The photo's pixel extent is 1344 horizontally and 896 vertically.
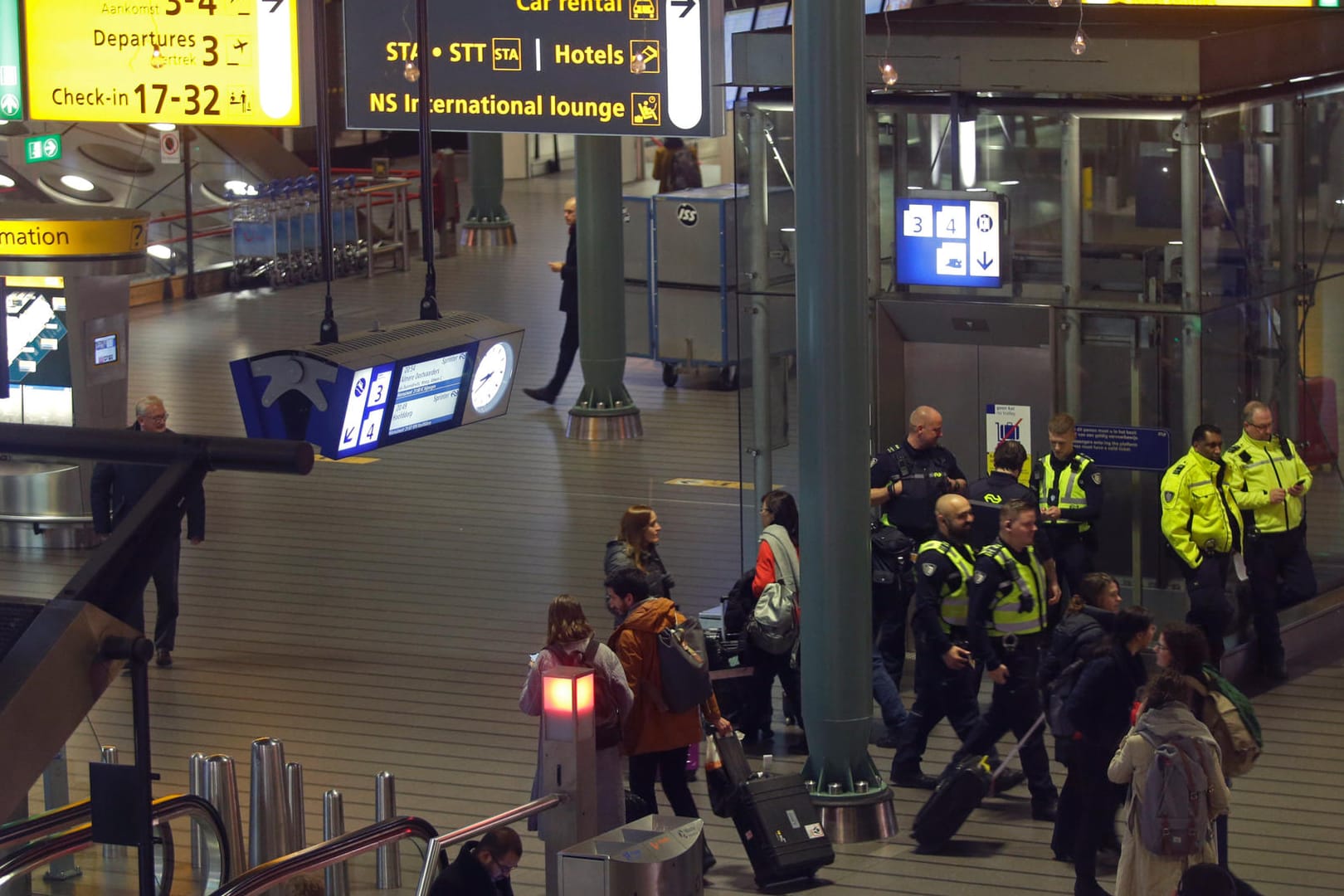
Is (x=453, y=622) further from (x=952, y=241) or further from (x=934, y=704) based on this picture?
(x=934, y=704)

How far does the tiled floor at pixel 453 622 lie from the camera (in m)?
8.37

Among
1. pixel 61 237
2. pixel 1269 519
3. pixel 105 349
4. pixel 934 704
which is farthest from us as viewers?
pixel 105 349

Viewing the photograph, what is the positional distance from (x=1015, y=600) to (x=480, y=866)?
9.24 ft

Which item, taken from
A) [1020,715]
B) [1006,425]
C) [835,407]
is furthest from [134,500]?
[1020,715]

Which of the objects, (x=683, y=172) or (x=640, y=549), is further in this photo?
(x=683, y=172)

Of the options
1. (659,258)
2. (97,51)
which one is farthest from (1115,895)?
(659,258)

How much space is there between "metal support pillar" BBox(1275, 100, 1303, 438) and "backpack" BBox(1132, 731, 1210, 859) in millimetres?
4723

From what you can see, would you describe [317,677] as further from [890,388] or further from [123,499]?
[890,388]

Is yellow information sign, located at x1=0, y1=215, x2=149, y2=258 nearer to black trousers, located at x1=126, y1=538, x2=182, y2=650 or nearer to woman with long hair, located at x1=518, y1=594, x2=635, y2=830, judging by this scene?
black trousers, located at x1=126, y1=538, x2=182, y2=650

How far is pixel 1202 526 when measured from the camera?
9883 mm

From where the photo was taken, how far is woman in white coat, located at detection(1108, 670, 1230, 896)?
22.2 feet

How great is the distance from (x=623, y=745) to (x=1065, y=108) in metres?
4.30

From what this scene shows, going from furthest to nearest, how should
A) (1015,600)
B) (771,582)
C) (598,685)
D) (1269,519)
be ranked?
(1269,519) → (771,582) → (1015,600) → (598,685)

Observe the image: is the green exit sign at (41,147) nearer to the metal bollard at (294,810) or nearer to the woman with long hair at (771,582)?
the woman with long hair at (771,582)
